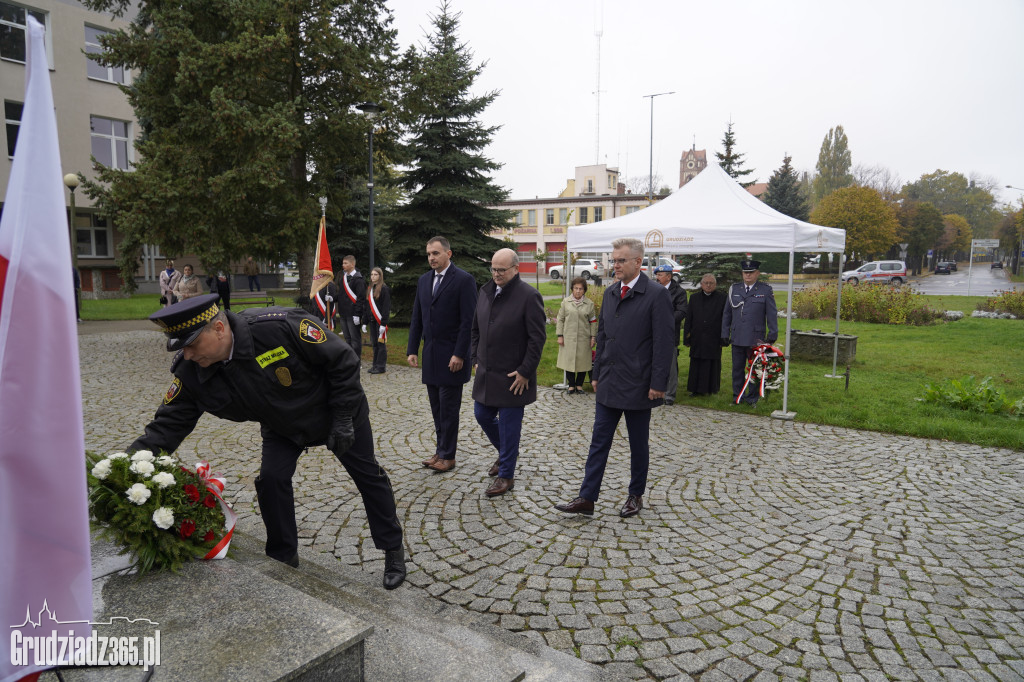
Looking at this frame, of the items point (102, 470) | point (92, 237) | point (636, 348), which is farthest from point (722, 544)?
point (92, 237)

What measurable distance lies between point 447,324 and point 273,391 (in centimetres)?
288

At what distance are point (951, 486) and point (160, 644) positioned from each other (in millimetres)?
6676

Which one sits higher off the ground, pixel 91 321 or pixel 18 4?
pixel 18 4

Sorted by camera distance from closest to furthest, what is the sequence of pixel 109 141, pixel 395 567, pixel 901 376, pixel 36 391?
1. pixel 36 391
2. pixel 395 567
3. pixel 901 376
4. pixel 109 141

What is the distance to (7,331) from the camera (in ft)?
5.63

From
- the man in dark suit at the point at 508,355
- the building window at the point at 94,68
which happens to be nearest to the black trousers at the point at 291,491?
the man in dark suit at the point at 508,355

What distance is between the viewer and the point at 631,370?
5.00m

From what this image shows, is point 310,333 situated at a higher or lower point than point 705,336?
higher

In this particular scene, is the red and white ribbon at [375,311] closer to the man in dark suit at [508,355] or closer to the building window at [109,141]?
the man in dark suit at [508,355]

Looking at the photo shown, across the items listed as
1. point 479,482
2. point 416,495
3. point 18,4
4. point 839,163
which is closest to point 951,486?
point 479,482

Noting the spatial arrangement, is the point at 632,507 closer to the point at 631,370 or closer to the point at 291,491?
the point at 631,370

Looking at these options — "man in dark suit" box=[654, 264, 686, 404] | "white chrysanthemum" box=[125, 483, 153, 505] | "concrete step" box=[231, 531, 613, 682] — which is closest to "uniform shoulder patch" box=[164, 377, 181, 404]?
"white chrysanthemum" box=[125, 483, 153, 505]

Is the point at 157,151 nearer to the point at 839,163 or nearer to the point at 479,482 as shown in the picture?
the point at 479,482

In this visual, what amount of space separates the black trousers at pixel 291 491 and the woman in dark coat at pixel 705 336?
7.13 m
